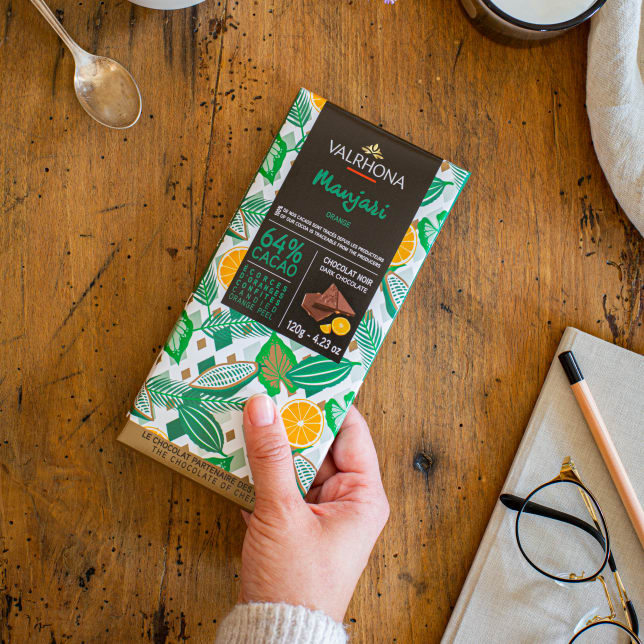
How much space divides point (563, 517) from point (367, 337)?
0.31 metres

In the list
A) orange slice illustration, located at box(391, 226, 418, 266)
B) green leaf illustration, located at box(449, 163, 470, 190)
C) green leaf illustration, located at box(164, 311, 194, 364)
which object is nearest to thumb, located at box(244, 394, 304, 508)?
green leaf illustration, located at box(164, 311, 194, 364)

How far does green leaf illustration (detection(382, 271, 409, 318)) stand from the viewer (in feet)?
1.94

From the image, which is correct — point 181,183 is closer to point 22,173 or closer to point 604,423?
point 22,173

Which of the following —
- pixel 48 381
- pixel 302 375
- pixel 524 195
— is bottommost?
pixel 48 381

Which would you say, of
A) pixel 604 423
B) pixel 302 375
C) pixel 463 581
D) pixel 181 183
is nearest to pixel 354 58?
pixel 181 183

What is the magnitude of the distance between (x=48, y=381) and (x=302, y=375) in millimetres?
303

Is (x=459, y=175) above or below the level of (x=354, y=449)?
above

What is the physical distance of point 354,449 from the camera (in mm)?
599

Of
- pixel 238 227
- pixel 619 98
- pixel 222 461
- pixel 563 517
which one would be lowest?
pixel 222 461

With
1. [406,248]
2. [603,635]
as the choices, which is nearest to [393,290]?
[406,248]

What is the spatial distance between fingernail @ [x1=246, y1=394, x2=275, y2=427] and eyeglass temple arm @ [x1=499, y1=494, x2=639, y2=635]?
0.96 feet

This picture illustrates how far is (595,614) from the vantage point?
2.00ft

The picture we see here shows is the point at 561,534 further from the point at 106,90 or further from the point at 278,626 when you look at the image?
the point at 106,90

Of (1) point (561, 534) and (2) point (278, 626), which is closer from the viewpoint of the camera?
(2) point (278, 626)
